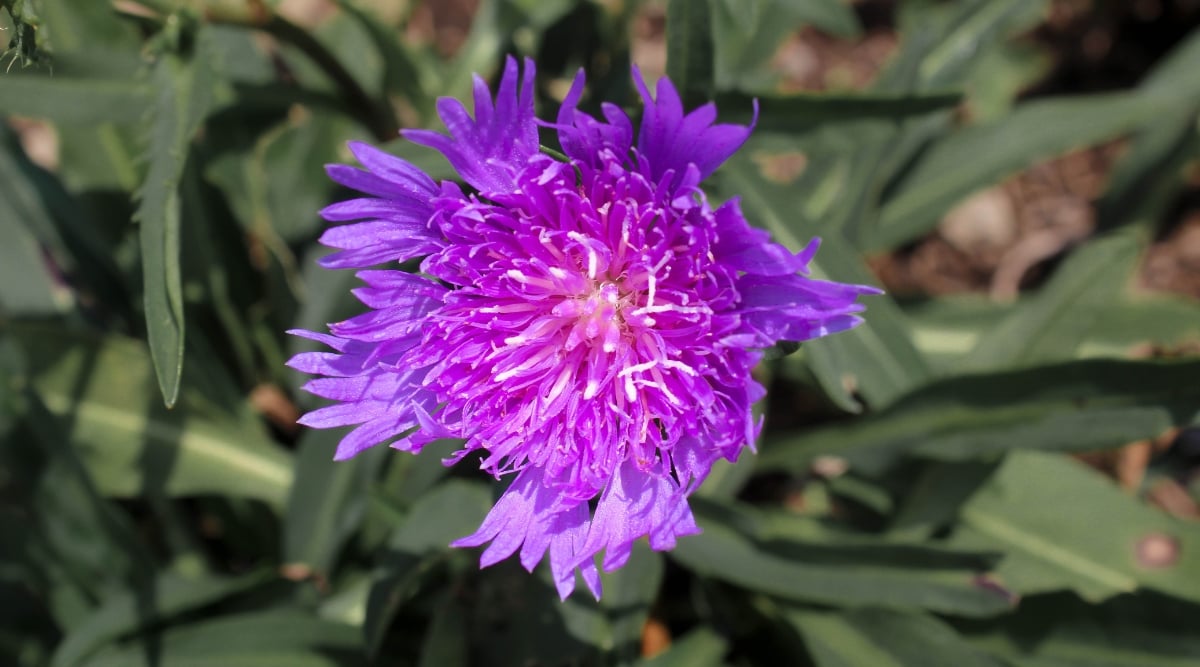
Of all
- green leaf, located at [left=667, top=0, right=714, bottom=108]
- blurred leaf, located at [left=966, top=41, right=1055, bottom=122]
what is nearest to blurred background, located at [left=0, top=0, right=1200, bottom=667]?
green leaf, located at [left=667, top=0, right=714, bottom=108]

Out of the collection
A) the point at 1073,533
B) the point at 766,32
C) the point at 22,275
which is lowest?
the point at 1073,533

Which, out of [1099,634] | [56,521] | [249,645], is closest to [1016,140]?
[1099,634]

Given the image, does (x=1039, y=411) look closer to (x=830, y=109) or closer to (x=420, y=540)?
(x=830, y=109)

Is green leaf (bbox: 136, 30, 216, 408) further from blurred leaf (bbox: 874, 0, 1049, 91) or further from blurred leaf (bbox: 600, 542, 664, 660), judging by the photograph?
blurred leaf (bbox: 874, 0, 1049, 91)

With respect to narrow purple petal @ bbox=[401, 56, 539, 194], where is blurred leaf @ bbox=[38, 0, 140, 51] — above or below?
above

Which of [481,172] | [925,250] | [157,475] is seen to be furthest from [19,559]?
[925,250]

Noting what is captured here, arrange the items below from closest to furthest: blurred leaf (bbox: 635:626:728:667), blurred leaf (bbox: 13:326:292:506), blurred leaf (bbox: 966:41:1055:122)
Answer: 1. blurred leaf (bbox: 635:626:728:667)
2. blurred leaf (bbox: 13:326:292:506)
3. blurred leaf (bbox: 966:41:1055:122)
